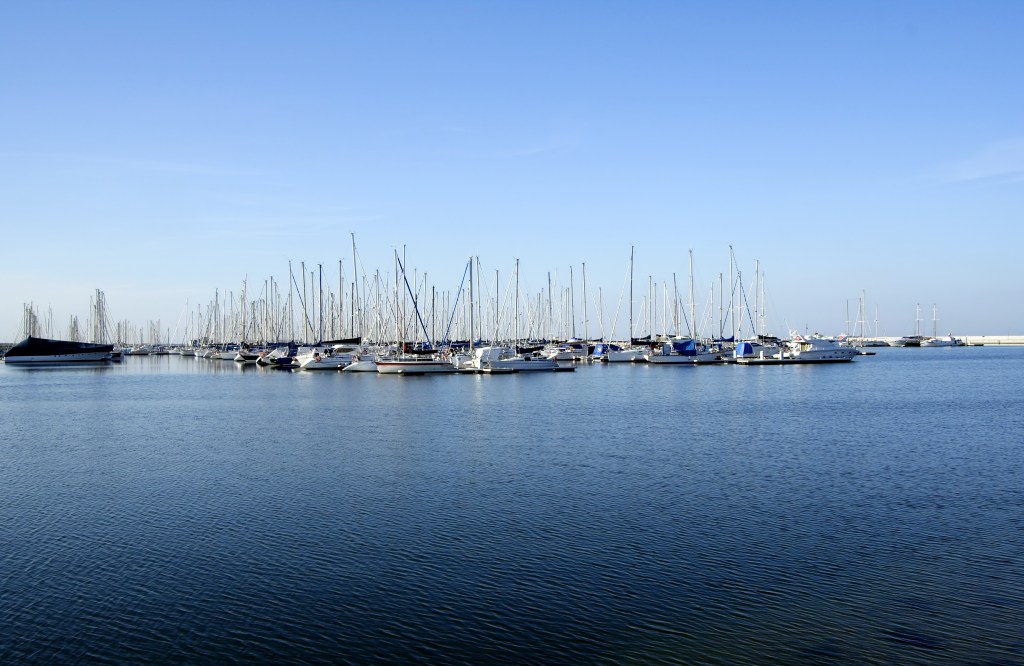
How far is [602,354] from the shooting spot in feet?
462

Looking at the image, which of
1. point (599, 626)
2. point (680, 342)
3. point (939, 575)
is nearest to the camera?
point (599, 626)

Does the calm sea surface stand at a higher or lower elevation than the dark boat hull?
lower

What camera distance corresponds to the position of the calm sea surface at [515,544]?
1556 centimetres

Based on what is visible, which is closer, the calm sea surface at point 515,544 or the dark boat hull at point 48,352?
the calm sea surface at point 515,544

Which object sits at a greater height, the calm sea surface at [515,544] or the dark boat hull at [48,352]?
the dark boat hull at [48,352]

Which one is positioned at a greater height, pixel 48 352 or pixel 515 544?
pixel 48 352

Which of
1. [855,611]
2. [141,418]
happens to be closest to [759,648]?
[855,611]

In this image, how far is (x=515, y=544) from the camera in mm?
21797

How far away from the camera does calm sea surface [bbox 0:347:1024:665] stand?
1556cm

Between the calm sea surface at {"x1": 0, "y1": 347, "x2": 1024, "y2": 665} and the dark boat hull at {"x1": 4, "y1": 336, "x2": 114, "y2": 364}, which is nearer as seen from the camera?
the calm sea surface at {"x1": 0, "y1": 347, "x2": 1024, "y2": 665}

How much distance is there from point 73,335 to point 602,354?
127 meters

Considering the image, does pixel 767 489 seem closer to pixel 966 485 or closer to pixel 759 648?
pixel 966 485

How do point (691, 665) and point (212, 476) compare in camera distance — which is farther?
point (212, 476)

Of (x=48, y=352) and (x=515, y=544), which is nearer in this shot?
(x=515, y=544)
